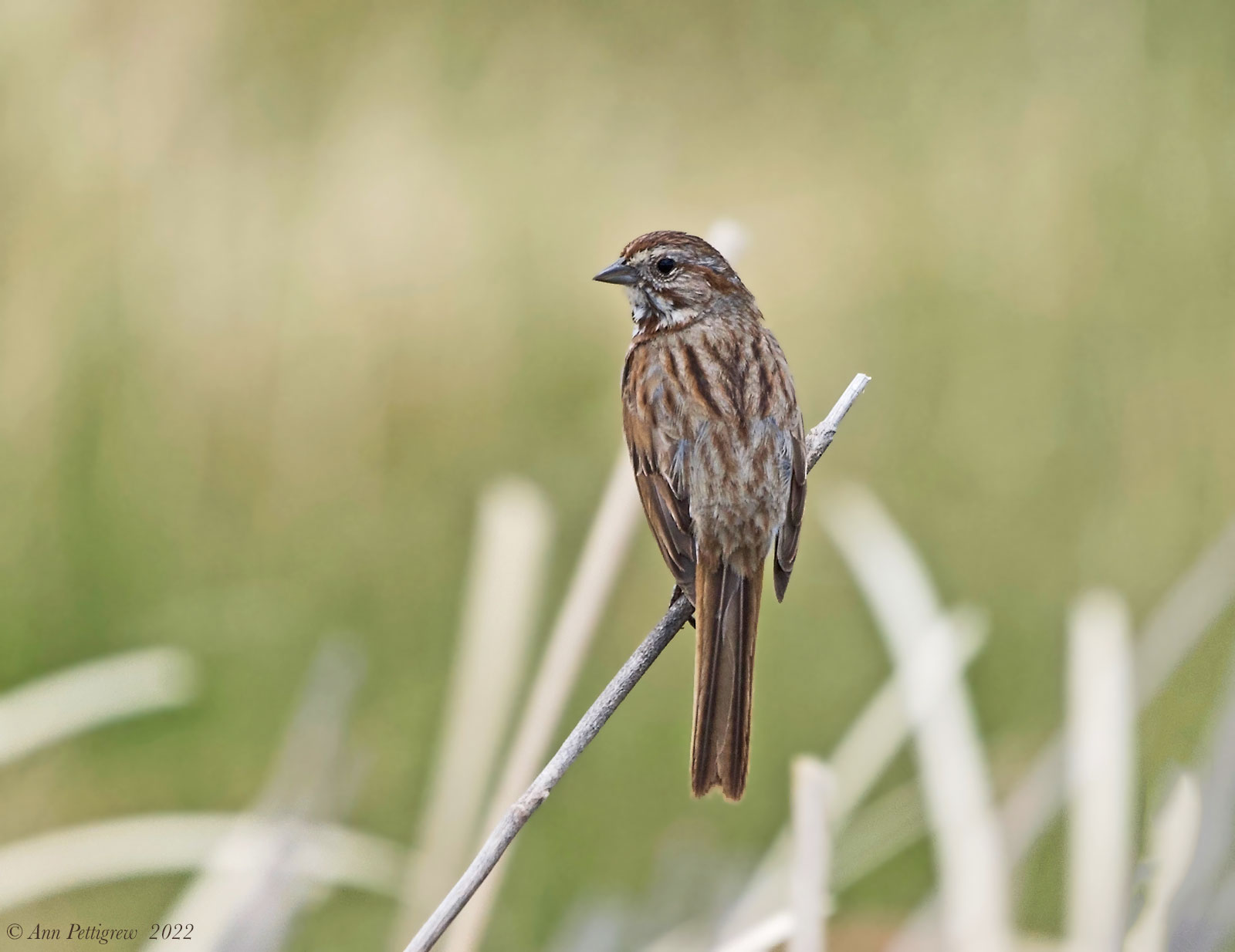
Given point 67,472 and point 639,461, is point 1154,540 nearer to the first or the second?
point 639,461

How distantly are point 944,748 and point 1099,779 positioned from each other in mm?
270

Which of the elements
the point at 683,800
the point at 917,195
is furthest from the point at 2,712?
the point at 917,195

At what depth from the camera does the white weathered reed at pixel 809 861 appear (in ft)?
4.96

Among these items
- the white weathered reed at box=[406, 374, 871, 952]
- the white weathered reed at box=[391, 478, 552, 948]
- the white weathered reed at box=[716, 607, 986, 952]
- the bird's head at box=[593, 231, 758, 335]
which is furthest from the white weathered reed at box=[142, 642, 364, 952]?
A: the bird's head at box=[593, 231, 758, 335]

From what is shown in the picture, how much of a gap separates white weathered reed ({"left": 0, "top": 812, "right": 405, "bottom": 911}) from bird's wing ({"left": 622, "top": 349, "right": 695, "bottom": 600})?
27.8 inches

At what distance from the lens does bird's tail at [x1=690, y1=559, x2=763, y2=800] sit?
4.89ft

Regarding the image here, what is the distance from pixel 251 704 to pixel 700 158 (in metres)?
2.06

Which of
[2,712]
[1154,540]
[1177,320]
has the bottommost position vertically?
[2,712]

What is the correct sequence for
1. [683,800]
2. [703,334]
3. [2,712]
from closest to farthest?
[703,334] < [2,712] < [683,800]

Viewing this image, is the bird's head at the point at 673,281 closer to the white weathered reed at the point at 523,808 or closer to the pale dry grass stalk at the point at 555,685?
the pale dry grass stalk at the point at 555,685

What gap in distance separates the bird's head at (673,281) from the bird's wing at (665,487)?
22 cm

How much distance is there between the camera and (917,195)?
3.82 m

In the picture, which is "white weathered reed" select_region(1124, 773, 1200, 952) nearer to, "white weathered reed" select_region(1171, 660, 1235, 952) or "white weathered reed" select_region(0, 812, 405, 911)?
"white weathered reed" select_region(1171, 660, 1235, 952)

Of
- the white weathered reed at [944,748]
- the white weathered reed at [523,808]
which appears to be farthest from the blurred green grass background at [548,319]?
the white weathered reed at [523,808]
